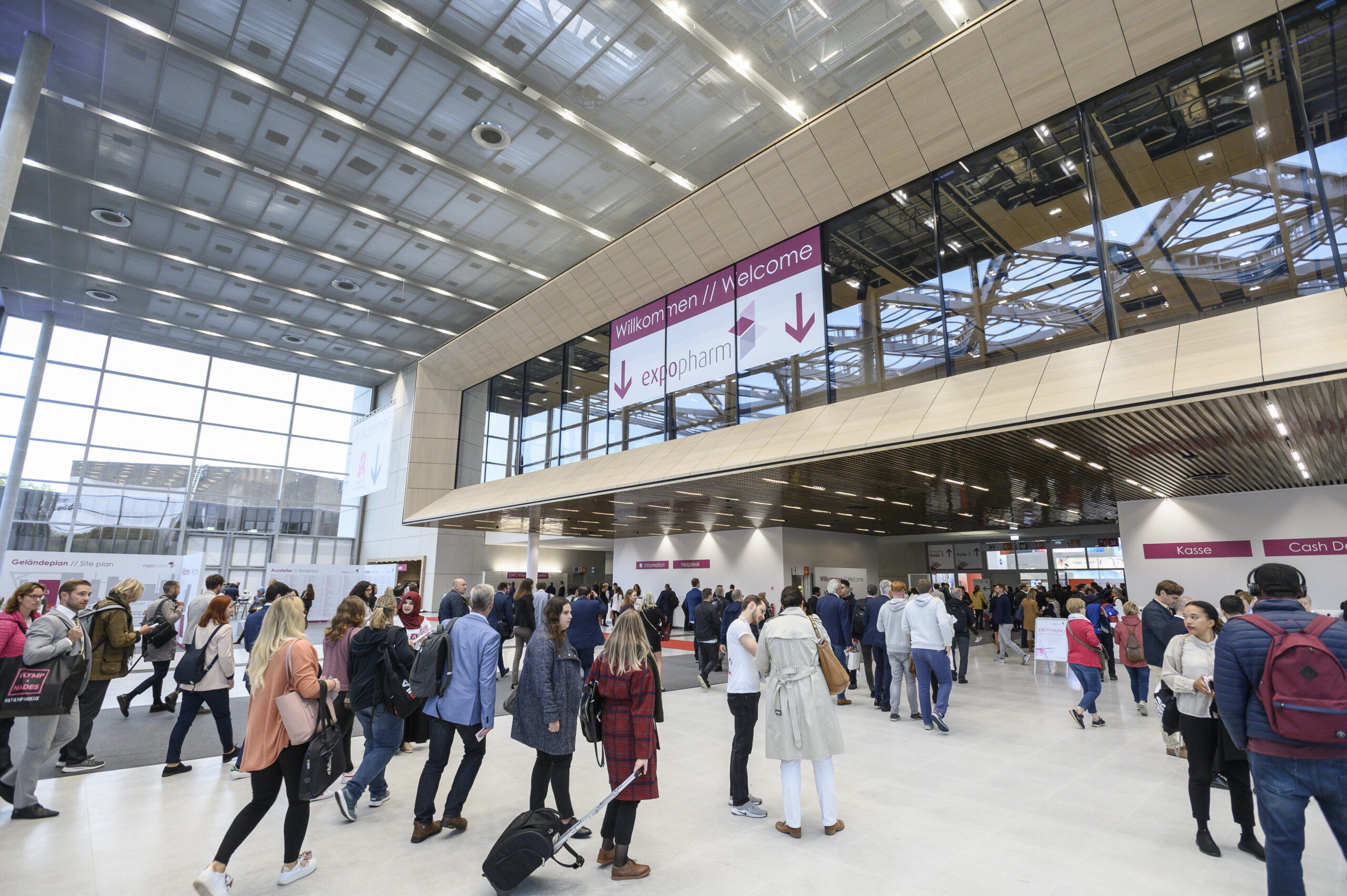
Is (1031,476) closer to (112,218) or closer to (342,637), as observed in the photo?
(342,637)

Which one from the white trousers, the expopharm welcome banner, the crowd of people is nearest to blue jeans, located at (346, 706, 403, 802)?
the crowd of people

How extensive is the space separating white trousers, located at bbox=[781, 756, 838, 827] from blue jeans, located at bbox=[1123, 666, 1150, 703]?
601 cm

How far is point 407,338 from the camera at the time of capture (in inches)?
900

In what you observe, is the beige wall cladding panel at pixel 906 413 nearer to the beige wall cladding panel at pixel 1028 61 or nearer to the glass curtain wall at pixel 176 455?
the beige wall cladding panel at pixel 1028 61

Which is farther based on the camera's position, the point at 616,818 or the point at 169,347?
the point at 169,347

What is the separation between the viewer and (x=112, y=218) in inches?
605

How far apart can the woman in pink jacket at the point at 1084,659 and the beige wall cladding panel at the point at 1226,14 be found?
710 cm

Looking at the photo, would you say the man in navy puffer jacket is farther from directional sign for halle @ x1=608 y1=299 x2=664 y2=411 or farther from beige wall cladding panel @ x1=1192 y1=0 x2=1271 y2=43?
directional sign for halle @ x1=608 y1=299 x2=664 y2=411

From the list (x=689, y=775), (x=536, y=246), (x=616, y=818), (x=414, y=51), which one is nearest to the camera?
(x=616, y=818)

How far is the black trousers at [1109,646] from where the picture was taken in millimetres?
10805

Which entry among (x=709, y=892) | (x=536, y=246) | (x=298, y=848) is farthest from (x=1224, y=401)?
(x=536, y=246)

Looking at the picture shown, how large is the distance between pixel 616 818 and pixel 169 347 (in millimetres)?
28216

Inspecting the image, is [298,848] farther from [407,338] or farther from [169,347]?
[169,347]

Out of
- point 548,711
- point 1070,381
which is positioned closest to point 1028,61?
point 1070,381
